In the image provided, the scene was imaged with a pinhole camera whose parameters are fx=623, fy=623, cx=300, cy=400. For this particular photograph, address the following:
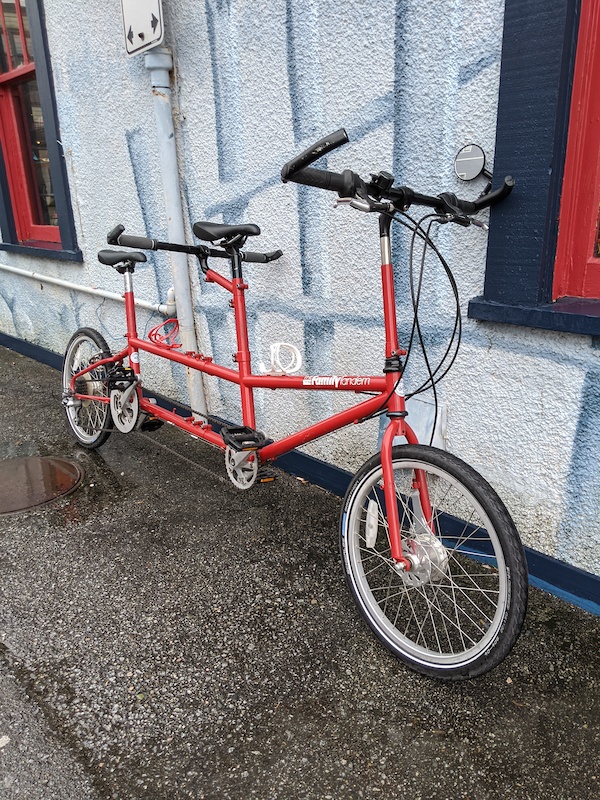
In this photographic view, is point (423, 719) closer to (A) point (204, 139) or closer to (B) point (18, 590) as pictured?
(B) point (18, 590)

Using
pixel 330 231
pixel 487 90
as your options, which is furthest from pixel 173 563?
pixel 487 90

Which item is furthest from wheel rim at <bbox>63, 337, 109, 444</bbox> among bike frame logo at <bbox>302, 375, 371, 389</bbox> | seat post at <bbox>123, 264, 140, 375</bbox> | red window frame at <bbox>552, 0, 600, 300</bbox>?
red window frame at <bbox>552, 0, 600, 300</bbox>

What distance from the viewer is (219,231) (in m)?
2.70

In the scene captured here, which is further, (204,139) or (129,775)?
(204,139)

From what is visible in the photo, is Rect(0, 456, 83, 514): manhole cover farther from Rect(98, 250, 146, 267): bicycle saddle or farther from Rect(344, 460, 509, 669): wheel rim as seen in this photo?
Rect(344, 460, 509, 669): wheel rim

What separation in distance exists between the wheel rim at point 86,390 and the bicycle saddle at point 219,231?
133 cm

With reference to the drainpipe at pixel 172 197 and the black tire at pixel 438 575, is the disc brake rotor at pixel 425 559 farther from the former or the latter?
the drainpipe at pixel 172 197

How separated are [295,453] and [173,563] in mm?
1003

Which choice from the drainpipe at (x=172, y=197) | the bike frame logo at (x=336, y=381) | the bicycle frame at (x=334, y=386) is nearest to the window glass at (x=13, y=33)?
the drainpipe at (x=172, y=197)

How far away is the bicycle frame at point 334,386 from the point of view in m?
2.04

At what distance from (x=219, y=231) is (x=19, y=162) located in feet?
13.3

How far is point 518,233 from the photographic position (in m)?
2.20

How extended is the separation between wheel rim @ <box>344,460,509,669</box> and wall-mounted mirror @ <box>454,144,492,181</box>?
1.09 meters

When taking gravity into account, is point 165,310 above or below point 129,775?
above
